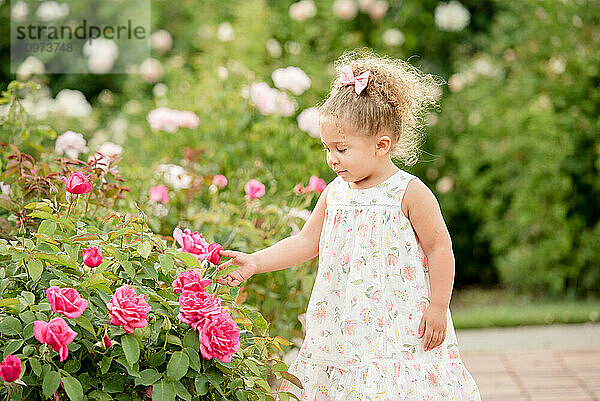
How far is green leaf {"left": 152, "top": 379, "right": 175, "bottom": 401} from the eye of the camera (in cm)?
171

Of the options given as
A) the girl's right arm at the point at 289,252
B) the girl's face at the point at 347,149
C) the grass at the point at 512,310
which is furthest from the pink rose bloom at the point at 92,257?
the grass at the point at 512,310

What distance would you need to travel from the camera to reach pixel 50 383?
5.38 feet

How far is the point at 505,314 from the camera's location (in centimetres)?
502

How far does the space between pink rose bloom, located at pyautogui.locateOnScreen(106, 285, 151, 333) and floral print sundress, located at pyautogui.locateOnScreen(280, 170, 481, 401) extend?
694 mm

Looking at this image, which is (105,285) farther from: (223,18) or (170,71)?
(223,18)

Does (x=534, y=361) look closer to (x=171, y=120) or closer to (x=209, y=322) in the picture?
(x=171, y=120)

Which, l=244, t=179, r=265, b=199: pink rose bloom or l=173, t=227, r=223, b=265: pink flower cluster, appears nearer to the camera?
l=173, t=227, r=223, b=265: pink flower cluster

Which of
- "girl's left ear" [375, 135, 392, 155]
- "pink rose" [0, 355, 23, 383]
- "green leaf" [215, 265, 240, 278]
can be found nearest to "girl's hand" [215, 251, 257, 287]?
"green leaf" [215, 265, 240, 278]

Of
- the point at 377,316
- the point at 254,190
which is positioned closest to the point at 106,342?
the point at 377,316

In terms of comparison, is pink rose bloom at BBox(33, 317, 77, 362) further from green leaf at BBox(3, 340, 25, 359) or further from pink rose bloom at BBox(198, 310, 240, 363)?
pink rose bloom at BBox(198, 310, 240, 363)

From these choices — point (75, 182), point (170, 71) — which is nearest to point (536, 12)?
point (170, 71)

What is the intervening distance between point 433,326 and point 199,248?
637 mm

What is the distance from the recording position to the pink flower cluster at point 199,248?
2113 mm

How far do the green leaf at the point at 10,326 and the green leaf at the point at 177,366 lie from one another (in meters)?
0.31
